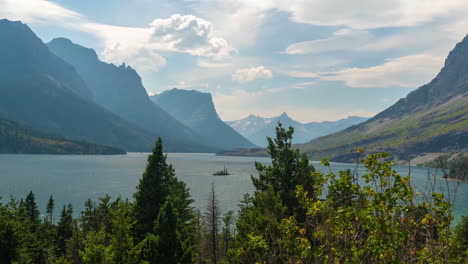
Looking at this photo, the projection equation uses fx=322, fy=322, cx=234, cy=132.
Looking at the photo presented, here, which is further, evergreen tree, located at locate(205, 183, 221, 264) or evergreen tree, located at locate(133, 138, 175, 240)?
evergreen tree, located at locate(205, 183, 221, 264)

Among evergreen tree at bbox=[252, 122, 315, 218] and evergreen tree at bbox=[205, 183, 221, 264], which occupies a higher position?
evergreen tree at bbox=[252, 122, 315, 218]

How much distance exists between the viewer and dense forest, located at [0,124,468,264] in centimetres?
992

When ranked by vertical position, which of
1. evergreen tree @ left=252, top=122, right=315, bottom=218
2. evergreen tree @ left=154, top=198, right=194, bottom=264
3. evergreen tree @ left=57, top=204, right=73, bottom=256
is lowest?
evergreen tree @ left=57, top=204, right=73, bottom=256

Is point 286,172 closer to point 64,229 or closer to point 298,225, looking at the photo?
point 298,225

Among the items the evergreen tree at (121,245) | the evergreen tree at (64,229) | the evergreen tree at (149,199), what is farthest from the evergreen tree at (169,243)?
the evergreen tree at (64,229)

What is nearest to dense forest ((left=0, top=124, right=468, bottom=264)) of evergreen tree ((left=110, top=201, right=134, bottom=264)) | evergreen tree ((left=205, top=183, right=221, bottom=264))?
evergreen tree ((left=110, top=201, right=134, bottom=264))

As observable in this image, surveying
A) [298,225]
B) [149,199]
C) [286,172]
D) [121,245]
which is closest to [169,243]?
[121,245]

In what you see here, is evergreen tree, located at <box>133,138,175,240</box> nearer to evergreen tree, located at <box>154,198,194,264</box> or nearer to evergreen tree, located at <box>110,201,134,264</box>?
evergreen tree, located at <box>154,198,194,264</box>

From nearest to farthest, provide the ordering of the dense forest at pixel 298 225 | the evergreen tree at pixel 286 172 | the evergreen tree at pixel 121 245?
1. the dense forest at pixel 298 225
2. the evergreen tree at pixel 121 245
3. the evergreen tree at pixel 286 172

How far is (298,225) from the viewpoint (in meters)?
31.1

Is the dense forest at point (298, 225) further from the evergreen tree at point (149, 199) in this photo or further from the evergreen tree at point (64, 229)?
the evergreen tree at point (64, 229)

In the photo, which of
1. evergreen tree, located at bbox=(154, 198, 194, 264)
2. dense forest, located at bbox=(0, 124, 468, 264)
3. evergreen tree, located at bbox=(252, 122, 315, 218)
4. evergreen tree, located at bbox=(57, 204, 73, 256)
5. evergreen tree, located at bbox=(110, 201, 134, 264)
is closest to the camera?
dense forest, located at bbox=(0, 124, 468, 264)

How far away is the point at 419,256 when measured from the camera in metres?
10.0

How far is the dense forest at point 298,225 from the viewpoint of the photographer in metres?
9.92
